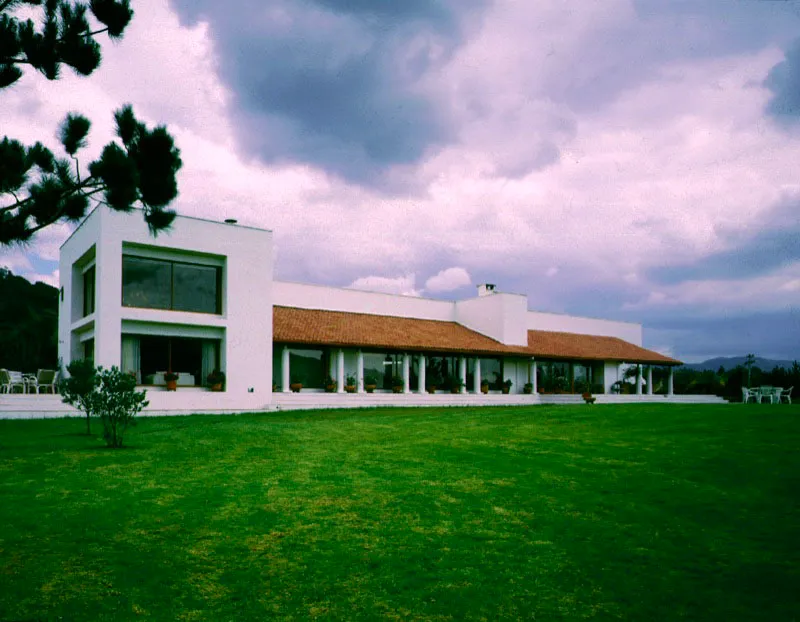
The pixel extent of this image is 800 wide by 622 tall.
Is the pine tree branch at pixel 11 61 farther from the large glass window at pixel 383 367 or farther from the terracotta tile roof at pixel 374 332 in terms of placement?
the large glass window at pixel 383 367

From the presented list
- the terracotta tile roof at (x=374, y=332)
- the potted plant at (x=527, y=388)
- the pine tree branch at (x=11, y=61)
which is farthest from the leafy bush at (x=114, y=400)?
the potted plant at (x=527, y=388)

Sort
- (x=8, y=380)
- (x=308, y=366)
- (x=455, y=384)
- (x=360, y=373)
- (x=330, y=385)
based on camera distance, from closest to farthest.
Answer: (x=8, y=380)
(x=330, y=385)
(x=308, y=366)
(x=360, y=373)
(x=455, y=384)

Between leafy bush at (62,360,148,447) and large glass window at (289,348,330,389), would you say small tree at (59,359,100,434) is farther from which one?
large glass window at (289,348,330,389)

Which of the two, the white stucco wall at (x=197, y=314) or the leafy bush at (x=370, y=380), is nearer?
the white stucco wall at (x=197, y=314)

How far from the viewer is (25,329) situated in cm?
4241

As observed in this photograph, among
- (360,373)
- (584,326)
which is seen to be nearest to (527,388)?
(584,326)

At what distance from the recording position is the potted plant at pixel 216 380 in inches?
988

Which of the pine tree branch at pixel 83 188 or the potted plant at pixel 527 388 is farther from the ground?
the pine tree branch at pixel 83 188

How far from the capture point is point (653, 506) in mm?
8438

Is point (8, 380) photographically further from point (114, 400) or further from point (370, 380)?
point (370, 380)

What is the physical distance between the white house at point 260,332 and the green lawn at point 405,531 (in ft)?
37.5

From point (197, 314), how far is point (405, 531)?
19.3 meters

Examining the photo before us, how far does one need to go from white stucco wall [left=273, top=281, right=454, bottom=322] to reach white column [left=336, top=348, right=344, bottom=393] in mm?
4114

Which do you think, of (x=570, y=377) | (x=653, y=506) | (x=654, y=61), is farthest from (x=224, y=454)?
(x=570, y=377)
